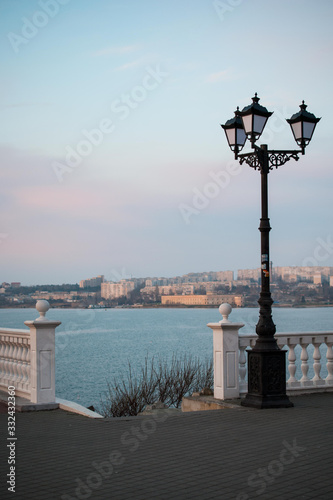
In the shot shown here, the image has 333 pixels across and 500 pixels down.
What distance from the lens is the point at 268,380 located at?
35.5ft

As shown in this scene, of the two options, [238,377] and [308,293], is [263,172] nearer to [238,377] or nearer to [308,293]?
[238,377]

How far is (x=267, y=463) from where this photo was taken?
680 cm

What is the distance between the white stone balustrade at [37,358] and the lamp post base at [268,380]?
3.42m

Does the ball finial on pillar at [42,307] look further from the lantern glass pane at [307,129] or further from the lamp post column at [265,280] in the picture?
the lantern glass pane at [307,129]

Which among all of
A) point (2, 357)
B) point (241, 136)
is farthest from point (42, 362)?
point (241, 136)

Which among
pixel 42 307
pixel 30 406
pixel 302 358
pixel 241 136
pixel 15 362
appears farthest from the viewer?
pixel 302 358

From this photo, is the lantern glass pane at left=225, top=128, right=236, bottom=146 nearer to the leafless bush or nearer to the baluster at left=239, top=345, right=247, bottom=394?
the baluster at left=239, top=345, right=247, bottom=394

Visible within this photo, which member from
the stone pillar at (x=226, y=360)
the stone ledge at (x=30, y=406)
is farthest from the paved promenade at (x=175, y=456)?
the stone pillar at (x=226, y=360)

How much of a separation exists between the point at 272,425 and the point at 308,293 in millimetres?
16765

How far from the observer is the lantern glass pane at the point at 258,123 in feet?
36.1

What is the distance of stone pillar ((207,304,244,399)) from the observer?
11609 millimetres

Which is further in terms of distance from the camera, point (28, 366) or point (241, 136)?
point (241, 136)

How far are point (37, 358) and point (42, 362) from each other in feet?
0.39

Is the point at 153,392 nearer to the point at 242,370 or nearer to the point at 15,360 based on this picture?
the point at 242,370
